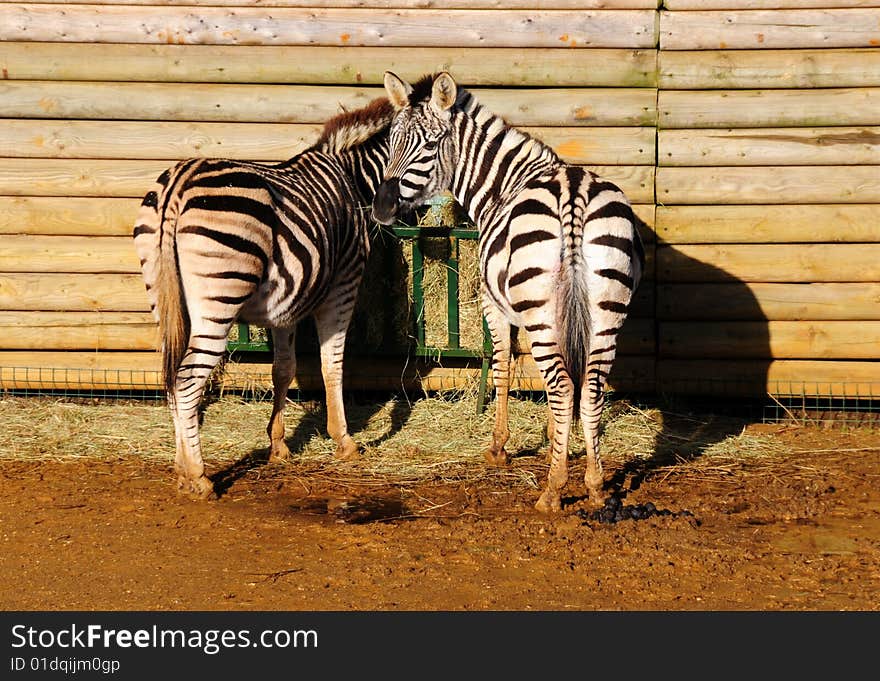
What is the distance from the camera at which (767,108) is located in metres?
8.62

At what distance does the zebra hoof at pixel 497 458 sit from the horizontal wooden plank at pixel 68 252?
3444 millimetres

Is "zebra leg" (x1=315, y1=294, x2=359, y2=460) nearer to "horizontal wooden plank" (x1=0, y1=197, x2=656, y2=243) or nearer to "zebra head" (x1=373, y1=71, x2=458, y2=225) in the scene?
"zebra head" (x1=373, y1=71, x2=458, y2=225)

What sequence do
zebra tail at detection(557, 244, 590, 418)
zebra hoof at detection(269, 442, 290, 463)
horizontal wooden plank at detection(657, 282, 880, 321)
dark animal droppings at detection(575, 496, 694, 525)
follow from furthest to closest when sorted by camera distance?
horizontal wooden plank at detection(657, 282, 880, 321), zebra hoof at detection(269, 442, 290, 463), dark animal droppings at detection(575, 496, 694, 525), zebra tail at detection(557, 244, 590, 418)

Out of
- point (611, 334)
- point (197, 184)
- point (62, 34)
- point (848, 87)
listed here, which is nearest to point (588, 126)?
point (848, 87)

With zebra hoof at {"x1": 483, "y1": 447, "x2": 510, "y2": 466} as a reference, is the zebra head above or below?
above

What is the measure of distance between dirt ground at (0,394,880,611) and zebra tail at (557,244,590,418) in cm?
102

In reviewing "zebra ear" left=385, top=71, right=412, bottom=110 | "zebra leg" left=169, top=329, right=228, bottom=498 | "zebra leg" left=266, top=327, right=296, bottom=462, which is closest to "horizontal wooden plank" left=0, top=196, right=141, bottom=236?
"zebra leg" left=266, top=327, right=296, bottom=462

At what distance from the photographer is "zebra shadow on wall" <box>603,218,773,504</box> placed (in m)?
8.80

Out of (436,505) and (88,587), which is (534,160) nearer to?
(436,505)

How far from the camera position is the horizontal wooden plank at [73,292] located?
9.04 metres

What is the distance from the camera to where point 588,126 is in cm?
877

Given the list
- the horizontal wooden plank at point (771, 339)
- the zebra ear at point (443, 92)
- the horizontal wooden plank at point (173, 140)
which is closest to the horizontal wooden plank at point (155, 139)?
the horizontal wooden plank at point (173, 140)

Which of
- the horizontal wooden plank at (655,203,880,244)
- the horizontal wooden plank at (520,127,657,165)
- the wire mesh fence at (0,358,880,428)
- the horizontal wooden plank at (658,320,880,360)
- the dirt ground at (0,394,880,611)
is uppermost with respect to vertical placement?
the horizontal wooden plank at (520,127,657,165)

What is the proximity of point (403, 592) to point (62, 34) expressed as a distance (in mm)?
5815
